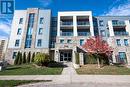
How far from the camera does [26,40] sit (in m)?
39.9

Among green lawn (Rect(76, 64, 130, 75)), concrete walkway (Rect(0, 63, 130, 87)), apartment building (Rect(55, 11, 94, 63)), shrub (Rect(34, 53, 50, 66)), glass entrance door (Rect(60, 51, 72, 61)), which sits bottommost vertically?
concrete walkway (Rect(0, 63, 130, 87))

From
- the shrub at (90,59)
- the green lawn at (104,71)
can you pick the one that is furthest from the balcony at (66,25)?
the green lawn at (104,71)

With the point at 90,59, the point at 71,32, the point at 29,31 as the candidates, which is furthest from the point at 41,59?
the point at 29,31

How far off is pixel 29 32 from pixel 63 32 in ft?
28.6

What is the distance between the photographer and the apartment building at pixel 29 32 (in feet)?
127

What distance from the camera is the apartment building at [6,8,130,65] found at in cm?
3666

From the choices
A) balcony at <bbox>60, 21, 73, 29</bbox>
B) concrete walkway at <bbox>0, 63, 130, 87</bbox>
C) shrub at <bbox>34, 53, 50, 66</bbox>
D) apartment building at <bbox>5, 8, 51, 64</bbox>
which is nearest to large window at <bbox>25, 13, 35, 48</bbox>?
apartment building at <bbox>5, 8, 51, 64</bbox>

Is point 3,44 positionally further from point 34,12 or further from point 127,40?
point 127,40

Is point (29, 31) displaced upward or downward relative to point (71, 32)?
upward

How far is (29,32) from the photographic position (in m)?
40.6

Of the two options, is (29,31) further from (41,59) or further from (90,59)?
(90,59)

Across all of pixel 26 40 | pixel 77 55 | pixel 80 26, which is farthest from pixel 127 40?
pixel 26 40

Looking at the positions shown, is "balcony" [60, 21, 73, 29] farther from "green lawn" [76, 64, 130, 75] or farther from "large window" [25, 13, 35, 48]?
"green lawn" [76, 64, 130, 75]

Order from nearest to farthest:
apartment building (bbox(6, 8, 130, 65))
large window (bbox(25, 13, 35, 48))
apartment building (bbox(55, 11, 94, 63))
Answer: apartment building (bbox(55, 11, 94, 63)), apartment building (bbox(6, 8, 130, 65)), large window (bbox(25, 13, 35, 48))
